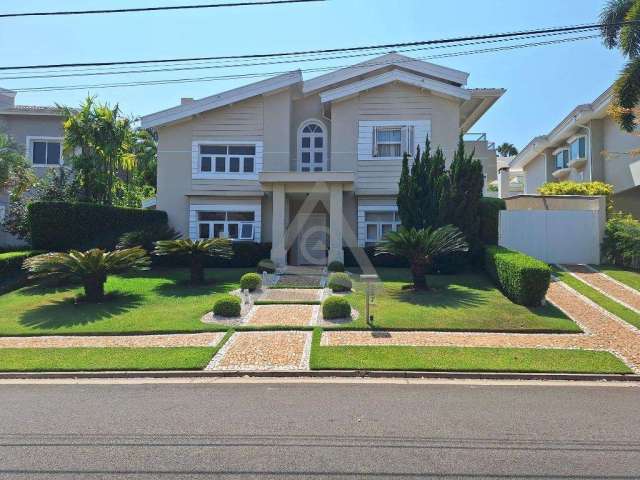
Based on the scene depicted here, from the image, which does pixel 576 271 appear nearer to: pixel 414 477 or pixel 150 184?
pixel 414 477

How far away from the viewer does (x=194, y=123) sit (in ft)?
65.8

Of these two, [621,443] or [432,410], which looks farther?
[432,410]

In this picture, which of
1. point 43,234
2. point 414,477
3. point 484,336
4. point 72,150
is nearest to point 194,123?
point 72,150

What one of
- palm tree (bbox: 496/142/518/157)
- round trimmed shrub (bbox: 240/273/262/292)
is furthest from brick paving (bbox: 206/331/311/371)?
palm tree (bbox: 496/142/518/157)

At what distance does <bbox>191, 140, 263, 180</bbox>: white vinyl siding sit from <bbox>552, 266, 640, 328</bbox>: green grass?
12.6 metres

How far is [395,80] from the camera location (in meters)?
19.1

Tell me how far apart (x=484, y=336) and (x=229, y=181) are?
44.2 feet

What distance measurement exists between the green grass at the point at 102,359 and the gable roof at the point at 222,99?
13.1m

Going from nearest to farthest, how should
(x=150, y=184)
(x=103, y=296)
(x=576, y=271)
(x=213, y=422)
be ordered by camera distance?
(x=213, y=422) < (x=103, y=296) < (x=576, y=271) < (x=150, y=184)

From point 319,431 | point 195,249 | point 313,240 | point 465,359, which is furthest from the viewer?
point 313,240

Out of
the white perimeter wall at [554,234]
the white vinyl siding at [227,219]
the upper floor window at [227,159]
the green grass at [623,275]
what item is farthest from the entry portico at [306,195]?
the green grass at [623,275]

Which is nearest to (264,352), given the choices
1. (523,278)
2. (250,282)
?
(250,282)

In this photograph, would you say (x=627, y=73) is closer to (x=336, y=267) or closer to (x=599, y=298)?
(x=599, y=298)

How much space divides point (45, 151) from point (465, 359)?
2523cm
